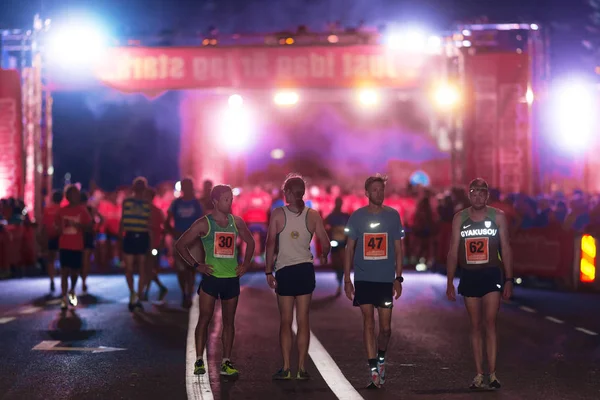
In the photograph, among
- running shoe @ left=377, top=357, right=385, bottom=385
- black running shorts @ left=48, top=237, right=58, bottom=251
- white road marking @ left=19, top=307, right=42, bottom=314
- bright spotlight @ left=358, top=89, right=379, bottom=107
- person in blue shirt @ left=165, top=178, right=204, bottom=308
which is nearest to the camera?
running shoe @ left=377, top=357, right=385, bottom=385

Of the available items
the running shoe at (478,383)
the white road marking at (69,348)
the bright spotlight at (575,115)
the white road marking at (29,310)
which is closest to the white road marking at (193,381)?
the white road marking at (69,348)

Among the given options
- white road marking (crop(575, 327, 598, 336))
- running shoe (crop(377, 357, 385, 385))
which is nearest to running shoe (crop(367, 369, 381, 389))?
running shoe (crop(377, 357, 385, 385))

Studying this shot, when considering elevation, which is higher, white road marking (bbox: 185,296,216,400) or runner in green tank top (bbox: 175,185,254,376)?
runner in green tank top (bbox: 175,185,254,376)

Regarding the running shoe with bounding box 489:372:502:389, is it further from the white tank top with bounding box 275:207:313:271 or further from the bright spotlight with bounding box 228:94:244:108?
the bright spotlight with bounding box 228:94:244:108

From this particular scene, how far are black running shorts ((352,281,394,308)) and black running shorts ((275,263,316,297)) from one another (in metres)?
0.50

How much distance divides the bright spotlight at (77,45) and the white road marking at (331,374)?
1591 centimetres

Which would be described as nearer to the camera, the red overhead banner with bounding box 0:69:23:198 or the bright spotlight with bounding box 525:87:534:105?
the red overhead banner with bounding box 0:69:23:198

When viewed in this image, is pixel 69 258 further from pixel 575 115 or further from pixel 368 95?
pixel 575 115

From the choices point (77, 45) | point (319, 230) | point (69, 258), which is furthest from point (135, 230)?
point (77, 45)

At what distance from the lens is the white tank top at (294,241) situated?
10125 millimetres

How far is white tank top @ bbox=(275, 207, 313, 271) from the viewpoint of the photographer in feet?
33.2

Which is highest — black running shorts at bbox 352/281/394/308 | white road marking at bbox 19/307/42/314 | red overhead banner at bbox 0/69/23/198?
red overhead banner at bbox 0/69/23/198

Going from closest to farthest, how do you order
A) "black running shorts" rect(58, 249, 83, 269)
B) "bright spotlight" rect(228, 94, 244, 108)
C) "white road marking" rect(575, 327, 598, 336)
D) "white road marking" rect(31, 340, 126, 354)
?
"white road marking" rect(31, 340, 126, 354) → "white road marking" rect(575, 327, 598, 336) → "black running shorts" rect(58, 249, 83, 269) → "bright spotlight" rect(228, 94, 244, 108)

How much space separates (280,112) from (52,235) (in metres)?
61.8
